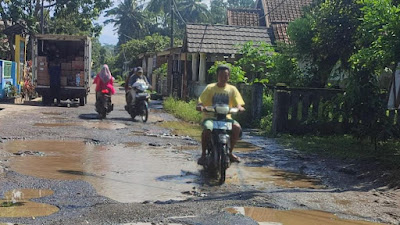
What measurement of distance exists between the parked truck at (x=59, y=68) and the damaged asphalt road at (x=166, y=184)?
960 centimetres

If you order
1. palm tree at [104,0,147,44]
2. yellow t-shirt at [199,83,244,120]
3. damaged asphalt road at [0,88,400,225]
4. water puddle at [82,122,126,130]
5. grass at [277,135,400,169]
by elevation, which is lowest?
damaged asphalt road at [0,88,400,225]

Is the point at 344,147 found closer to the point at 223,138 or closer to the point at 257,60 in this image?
the point at 223,138

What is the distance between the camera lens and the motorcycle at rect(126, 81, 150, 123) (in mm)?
15273

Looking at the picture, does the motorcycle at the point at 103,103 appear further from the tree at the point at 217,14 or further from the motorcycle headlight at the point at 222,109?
the tree at the point at 217,14

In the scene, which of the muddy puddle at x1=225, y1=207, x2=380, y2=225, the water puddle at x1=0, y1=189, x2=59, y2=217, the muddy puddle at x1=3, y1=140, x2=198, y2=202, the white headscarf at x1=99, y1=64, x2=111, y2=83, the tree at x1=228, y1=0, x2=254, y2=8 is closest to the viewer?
the water puddle at x1=0, y1=189, x2=59, y2=217

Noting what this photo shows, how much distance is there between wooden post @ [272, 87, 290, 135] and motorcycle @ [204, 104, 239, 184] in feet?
16.7

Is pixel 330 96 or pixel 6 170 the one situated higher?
pixel 330 96

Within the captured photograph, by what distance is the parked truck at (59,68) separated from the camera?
2083cm

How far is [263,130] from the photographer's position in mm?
13688

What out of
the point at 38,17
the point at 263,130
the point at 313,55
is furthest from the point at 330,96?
the point at 38,17

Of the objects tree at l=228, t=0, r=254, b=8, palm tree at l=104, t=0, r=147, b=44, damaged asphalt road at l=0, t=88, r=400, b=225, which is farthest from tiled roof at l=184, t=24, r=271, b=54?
tree at l=228, t=0, r=254, b=8

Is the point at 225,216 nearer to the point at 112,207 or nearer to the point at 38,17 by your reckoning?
the point at 112,207

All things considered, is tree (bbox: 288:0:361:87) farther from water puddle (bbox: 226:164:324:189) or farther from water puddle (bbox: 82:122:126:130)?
water puddle (bbox: 82:122:126:130)

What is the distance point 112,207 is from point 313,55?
11286 mm
